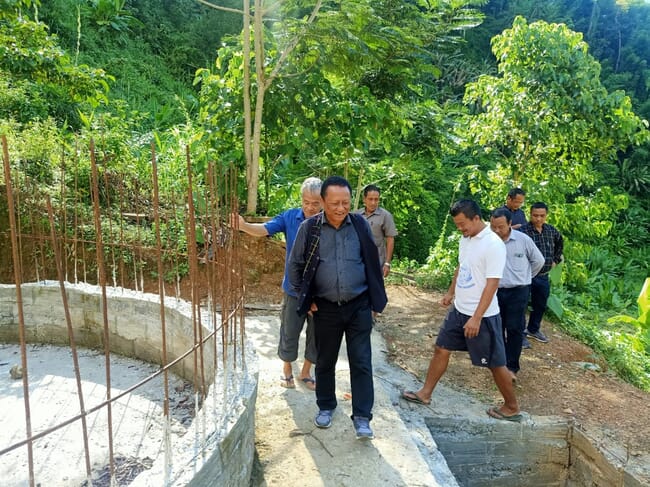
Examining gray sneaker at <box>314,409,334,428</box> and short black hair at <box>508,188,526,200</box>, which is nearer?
gray sneaker at <box>314,409,334,428</box>

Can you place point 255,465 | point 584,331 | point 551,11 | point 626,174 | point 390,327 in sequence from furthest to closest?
point 551,11
point 626,174
point 584,331
point 390,327
point 255,465

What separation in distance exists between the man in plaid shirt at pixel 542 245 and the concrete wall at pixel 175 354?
3175mm

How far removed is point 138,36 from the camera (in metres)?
15.0

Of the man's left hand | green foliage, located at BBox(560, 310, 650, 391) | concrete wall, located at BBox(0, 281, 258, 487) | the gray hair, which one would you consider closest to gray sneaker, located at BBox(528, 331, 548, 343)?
green foliage, located at BBox(560, 310, 650, 391)

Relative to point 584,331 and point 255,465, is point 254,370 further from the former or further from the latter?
point 584,331

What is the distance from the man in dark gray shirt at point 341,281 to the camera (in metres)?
2.73

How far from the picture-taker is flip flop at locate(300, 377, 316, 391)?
357 cm

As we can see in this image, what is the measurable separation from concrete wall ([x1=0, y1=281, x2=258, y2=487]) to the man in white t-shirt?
1.43 metres

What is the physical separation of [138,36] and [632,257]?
659 inches

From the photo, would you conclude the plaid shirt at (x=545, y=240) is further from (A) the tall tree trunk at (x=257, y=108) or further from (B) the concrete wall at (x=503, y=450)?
(A) the tall tree trunk at (x=257, y=108)

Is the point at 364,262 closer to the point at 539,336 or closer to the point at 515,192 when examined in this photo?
the point at 515,192

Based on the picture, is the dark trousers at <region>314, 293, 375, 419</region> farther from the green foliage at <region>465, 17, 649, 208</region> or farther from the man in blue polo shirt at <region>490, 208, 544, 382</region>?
the green foliage at <region>465, 17, 649, 208</region>

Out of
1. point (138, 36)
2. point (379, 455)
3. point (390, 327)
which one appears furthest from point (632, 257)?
point (138, 36)

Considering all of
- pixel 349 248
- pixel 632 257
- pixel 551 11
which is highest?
pixel 551 11
